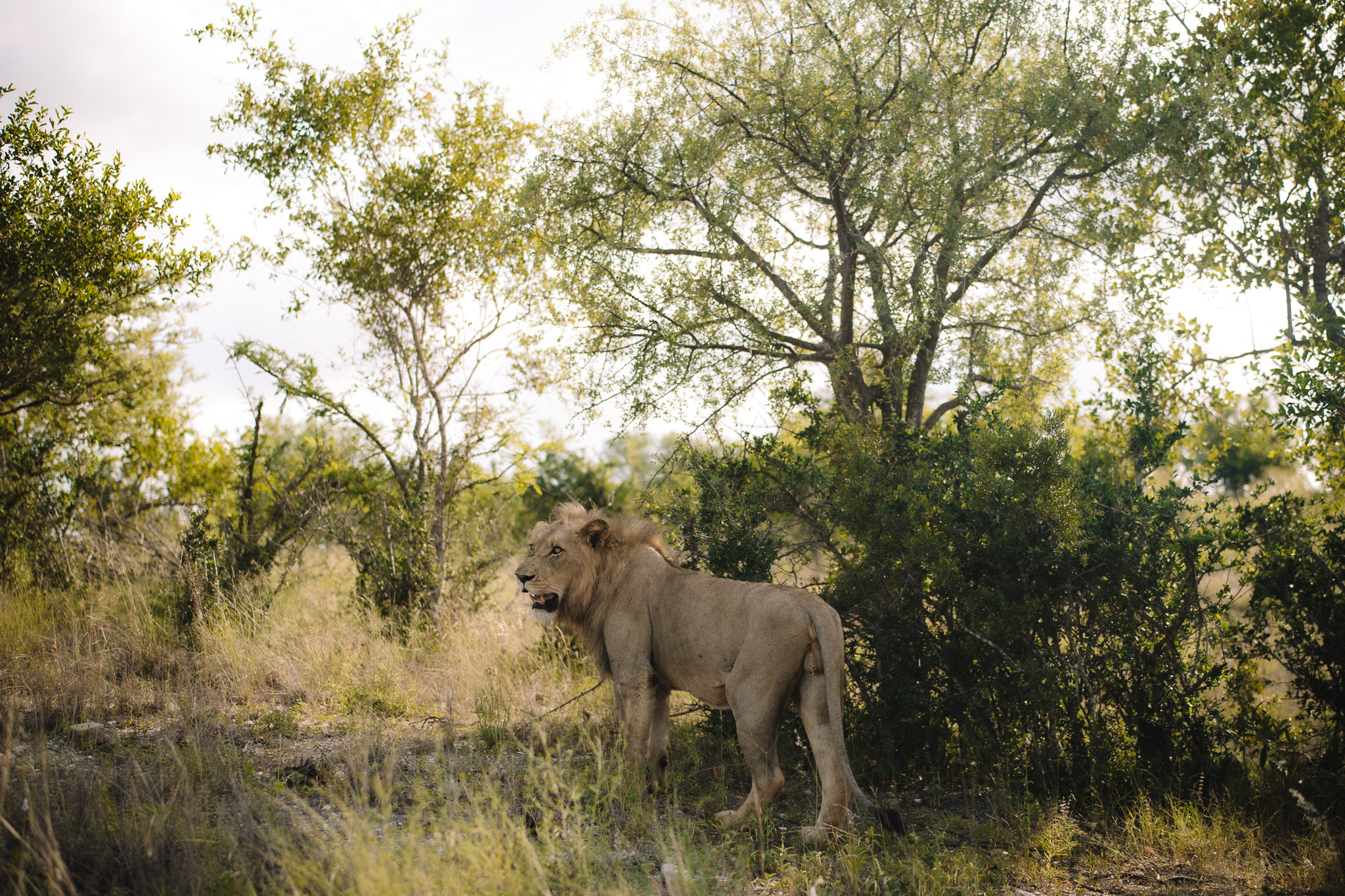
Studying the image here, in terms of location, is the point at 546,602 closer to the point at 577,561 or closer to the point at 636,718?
the point at 577,561

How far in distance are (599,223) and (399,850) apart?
7.10 meters

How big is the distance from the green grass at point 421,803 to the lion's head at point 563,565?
852 millimetres

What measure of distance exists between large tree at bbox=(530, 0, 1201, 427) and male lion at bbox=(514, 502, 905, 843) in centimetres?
343

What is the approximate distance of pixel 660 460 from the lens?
321 inches

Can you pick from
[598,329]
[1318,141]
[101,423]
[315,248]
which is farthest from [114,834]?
[1318,141]

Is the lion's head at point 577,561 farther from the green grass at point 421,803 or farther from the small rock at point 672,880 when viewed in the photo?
the small rock at point 672,880

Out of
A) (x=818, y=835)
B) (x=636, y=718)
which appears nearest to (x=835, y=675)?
(x=818, y=835)

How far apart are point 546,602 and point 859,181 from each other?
5528 millimetres

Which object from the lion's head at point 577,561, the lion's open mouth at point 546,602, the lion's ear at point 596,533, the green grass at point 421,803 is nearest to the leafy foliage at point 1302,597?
the green grass at point 421,803

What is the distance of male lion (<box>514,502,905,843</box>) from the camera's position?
5082 millimetres

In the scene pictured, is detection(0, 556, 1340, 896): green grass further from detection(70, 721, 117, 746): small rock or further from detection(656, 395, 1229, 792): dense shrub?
detection(656, 395, 1229, 792): dense shrub

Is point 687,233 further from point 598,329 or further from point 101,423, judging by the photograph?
point 101,423

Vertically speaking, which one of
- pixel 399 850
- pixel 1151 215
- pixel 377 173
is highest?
pixel 377 173

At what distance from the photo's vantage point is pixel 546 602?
19.2 ft
